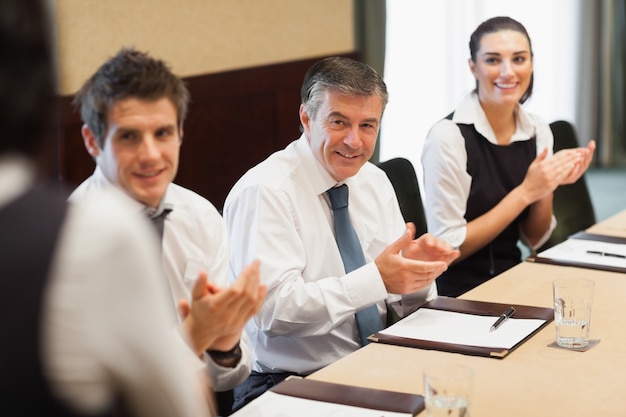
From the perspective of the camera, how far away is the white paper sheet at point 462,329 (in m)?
2.17

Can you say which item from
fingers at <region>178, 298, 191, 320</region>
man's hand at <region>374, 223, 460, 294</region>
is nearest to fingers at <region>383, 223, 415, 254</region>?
man's hand at <region>374, 223, 460, 294</region>

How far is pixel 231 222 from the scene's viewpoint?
259cm

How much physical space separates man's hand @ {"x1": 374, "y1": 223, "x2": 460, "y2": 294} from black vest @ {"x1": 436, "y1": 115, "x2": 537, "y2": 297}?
2.98ft

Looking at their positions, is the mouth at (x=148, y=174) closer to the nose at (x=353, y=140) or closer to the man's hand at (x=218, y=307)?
the man's hand at (x=218, y=307)

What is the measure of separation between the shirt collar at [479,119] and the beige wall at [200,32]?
180 centimetres

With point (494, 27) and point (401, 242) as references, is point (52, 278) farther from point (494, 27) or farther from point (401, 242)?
point (494, 27)

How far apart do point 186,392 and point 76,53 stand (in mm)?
3775

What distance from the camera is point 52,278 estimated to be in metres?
0.74

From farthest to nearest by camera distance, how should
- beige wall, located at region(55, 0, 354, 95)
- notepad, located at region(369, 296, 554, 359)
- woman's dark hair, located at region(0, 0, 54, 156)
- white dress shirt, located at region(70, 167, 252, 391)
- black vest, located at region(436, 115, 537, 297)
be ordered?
beige wall, located at region(55, 0, 354, 95) < black vest, located at region(436, 115, 537, 297) < white dress shirt, located at region(70, 167, 252, 391) < notepad, located at region(369, 296, 554, 359) < woman's dark hair, located at region(0, 0, 54, 156)

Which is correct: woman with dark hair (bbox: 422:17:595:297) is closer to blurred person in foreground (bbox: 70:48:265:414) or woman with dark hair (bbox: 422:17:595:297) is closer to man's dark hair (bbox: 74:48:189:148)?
blurred person in foreground (bbox: 70:48:265:414)

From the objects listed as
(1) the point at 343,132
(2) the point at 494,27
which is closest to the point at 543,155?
(2) the point at 494,27

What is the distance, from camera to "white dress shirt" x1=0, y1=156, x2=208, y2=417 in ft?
2.43

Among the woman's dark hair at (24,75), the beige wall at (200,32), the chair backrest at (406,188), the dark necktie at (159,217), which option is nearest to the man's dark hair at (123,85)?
the dark necktie at (159,217)

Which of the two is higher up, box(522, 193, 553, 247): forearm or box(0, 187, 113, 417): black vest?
box(0, 187, 113, 417): black vest
